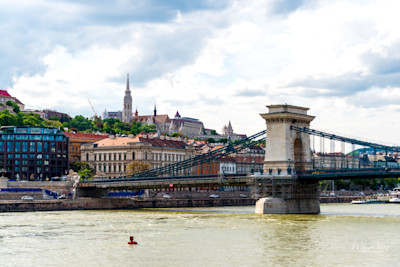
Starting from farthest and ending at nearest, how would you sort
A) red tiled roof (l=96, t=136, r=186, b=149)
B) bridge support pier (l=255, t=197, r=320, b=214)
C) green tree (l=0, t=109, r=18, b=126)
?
green tree (l=0, t=109, r=18, b=126), red tiled roof (l=96, t=136, r=186, b=149), bridge support pier (l=255, t=197, r=320, b=214)

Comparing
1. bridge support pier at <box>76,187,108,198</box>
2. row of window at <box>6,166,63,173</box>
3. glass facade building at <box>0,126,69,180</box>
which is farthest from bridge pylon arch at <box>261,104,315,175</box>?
row of window at <box>6,166,63,173</box>

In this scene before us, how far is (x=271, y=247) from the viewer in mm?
38969

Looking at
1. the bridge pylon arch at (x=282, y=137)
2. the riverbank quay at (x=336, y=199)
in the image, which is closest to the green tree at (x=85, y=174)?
the riverbank quay at (x=336, y=199)

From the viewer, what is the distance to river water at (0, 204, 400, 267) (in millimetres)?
34281

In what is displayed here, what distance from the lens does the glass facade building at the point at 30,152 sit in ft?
375

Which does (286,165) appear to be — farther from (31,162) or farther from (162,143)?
(162,143)

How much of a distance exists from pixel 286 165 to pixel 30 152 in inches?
2436

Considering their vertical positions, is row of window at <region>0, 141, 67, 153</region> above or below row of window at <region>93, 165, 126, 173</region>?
above

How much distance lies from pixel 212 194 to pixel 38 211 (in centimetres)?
4178

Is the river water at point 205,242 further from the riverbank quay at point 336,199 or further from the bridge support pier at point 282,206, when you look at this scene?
the riverbank quay at point 336,199

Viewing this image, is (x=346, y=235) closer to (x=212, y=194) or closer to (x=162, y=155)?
(x=212, y=194)

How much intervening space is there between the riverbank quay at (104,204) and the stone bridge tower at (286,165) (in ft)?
81.4

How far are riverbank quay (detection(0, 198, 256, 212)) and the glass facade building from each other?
110 feet

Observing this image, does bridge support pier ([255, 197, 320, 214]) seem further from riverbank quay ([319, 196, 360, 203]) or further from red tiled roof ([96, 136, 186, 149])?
red tiled roof ([96, 136, 186, 149])
